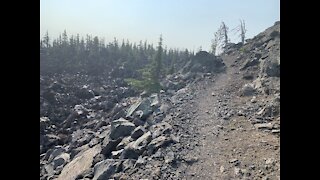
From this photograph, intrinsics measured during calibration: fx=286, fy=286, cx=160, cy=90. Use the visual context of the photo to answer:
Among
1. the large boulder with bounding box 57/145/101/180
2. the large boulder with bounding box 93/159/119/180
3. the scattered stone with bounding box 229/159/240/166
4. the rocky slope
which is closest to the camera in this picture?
the scattered stone with bounding box 229/159/240/166

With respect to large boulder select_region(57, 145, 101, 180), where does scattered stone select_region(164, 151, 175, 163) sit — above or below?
above

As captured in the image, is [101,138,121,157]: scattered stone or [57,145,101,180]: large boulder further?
[101,138,121,157]: scattered stone

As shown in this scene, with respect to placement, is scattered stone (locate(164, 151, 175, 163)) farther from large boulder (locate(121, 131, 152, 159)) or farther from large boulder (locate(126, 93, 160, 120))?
large boulder (locate(126, 93, 160, 120))

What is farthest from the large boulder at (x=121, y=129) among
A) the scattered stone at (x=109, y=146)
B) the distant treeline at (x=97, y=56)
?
the distant treeline at (x=97, y=56)

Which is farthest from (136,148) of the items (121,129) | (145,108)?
(145,108)

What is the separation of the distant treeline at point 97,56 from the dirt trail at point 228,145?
22.5m

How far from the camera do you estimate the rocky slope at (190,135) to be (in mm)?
8328

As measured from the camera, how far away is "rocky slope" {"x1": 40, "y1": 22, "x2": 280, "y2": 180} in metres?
8.33

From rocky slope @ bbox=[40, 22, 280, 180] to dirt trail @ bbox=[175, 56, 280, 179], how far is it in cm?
2

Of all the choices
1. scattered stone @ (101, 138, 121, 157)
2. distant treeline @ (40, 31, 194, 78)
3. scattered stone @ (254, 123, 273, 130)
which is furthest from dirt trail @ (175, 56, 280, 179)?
distant treeline @ (40, 31, 194, 78)

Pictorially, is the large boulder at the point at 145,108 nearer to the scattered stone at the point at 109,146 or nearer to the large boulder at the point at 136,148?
the scattered stone at the point at 109,146

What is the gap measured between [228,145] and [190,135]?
152 cm
